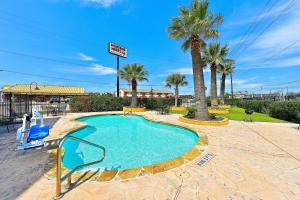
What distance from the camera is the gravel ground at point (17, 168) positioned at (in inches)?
101

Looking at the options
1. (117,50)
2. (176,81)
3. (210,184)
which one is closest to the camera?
(210,184)

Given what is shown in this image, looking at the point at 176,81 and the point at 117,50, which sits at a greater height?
the point at 117,50

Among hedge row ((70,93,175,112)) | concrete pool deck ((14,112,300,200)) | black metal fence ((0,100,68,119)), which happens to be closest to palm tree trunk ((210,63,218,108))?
hedge row ((70,93,175,112))

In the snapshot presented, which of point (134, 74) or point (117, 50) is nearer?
point (134, 74)

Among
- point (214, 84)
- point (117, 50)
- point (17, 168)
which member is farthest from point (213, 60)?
point (17, 168)

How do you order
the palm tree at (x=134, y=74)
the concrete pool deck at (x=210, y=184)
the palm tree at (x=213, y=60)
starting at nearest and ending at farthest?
the concrete pool deck at (x=210, y=184)
the palm tree at (x=213, y=60)
the palm tree at (x=134, y=74)

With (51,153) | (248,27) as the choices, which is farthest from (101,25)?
(51,153)

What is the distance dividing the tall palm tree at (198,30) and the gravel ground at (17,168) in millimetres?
8937

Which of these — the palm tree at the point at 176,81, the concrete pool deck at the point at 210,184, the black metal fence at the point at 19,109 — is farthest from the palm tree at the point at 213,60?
the black metal fence at the point at 19,109

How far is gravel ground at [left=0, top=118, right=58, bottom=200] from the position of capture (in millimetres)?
2555

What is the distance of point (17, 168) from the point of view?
10.9 ft

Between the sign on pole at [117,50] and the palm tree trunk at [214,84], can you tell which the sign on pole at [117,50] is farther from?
the palm tree trunk at [214,84]

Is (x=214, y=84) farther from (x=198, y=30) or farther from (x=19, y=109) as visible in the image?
(x=19, y=109)

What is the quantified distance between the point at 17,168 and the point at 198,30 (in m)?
11.0
